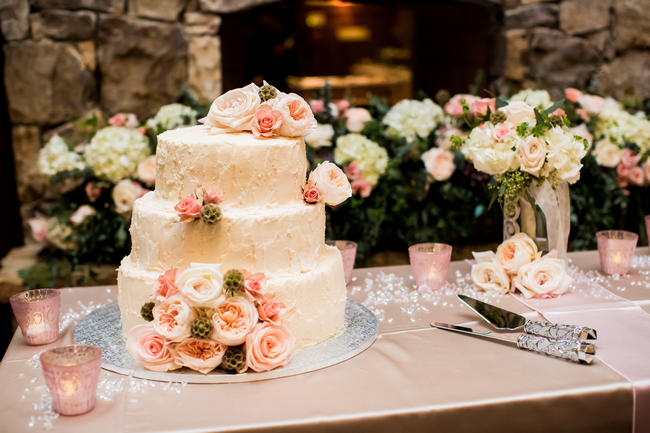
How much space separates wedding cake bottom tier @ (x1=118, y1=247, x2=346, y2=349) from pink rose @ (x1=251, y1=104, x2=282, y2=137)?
1.18 ft

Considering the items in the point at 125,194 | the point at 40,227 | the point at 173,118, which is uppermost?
the point at 173,118

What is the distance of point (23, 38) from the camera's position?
11.5 ft

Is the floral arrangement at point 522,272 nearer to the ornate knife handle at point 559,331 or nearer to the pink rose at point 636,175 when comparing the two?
the ornate knife handle at point 559,331

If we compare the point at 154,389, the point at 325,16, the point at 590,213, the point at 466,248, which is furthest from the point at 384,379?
the point at 325,16

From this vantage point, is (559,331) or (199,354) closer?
(199,354)

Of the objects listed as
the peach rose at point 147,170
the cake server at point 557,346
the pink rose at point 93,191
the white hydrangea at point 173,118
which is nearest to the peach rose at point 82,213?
the pink rose at point 93,191

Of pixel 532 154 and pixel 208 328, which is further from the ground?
pixel 532 154

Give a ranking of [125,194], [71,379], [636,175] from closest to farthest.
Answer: [71,379], [125,194], [636,175]

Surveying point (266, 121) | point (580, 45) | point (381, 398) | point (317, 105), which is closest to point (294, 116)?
point (266, 121)

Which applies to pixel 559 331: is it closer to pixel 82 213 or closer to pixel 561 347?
pixel 561 347

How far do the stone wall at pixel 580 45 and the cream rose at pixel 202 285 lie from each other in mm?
3174

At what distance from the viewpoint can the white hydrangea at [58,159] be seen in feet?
10.5

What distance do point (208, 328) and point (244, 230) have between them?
276mm

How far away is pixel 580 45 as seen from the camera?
4199mm
